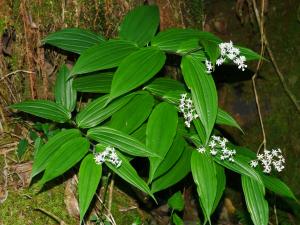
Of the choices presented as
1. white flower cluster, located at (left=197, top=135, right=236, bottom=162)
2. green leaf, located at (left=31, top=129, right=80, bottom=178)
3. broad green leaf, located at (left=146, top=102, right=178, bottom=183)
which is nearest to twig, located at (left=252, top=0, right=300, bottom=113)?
white flower cluster, located at (left=197, top=135, right=236, bottom=162)

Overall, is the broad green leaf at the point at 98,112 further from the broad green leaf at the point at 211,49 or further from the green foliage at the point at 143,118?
the broad green leaf at the point at 211,49

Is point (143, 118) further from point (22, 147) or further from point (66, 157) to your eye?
point (22, 147)

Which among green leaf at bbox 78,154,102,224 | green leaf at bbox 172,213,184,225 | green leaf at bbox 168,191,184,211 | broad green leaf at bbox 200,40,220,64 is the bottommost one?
green leaf at bbox 172,213,184,225

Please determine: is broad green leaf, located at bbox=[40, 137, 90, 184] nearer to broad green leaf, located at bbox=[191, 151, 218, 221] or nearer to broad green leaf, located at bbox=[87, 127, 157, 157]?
broad green leaf, located at bbox=[87, 127, 157, 157]

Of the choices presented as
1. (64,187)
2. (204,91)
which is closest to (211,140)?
(204,91)

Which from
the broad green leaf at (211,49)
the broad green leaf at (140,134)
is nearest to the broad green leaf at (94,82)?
the broad green leaf at (140,134)
